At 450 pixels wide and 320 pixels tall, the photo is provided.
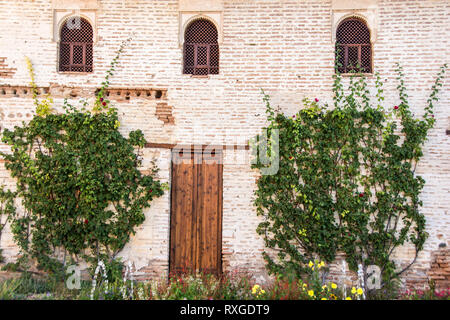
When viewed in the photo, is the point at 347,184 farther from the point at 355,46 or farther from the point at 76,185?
the point at 76,185

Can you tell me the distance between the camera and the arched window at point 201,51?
7.25m

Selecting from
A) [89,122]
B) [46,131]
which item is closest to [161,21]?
[89,122]

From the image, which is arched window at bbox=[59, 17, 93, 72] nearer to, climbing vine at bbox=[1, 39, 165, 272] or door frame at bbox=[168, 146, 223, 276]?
climbing vine at bbox=[1, 39, 165, 272]

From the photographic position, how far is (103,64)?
7.11 meters

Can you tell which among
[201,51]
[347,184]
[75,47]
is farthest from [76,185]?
[347,184]

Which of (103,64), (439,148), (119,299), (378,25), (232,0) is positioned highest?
(232,0)

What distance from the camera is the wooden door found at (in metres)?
6.86

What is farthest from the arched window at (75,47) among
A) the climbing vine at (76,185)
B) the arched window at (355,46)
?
the arched window at (355,46)

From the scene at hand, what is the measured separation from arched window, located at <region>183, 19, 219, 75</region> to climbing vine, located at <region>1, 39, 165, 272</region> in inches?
64.7

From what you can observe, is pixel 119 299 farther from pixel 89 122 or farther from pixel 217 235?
pixel 89 122

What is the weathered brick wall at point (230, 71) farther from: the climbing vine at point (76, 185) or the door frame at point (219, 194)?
the climbing vine at point (76, 185)

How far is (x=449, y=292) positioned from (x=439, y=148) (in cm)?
250

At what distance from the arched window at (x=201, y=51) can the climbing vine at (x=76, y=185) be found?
1642mm
